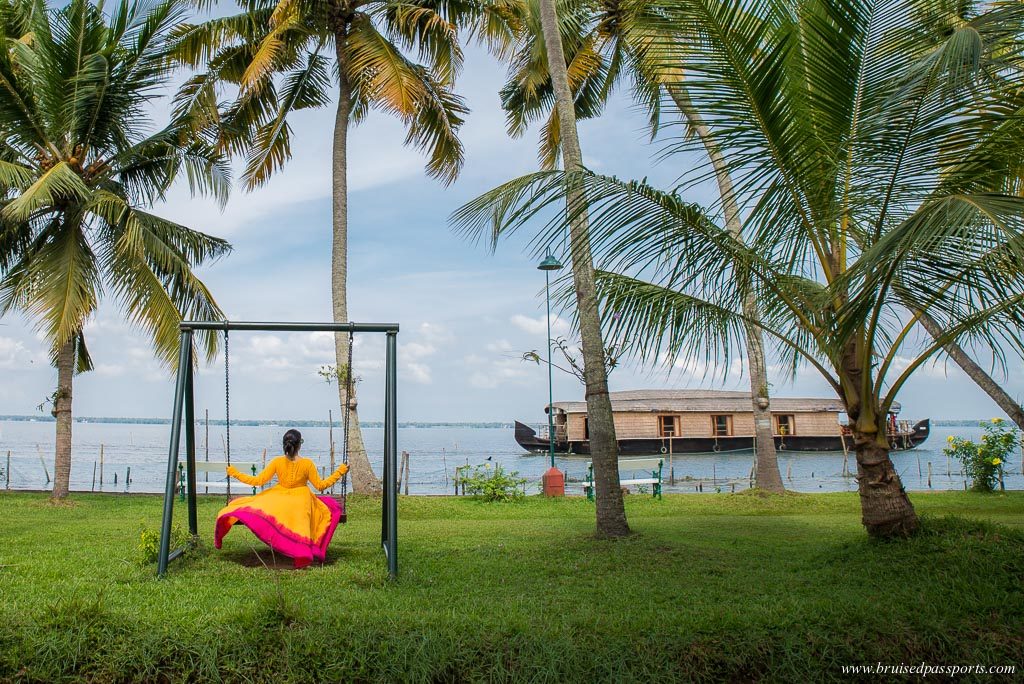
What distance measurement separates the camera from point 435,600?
219 inches

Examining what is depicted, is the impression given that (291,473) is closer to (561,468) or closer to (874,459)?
(874,459)

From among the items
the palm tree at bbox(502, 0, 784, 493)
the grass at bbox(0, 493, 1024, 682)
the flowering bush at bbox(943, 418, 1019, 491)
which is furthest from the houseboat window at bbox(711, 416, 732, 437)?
the grass at bbox(0, 493, 1024, 682)

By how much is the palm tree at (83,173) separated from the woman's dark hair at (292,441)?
A: 6059 mm

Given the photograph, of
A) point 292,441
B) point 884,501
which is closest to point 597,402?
point 884,501

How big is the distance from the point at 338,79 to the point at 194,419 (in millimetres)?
9067

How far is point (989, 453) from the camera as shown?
15.3 meters

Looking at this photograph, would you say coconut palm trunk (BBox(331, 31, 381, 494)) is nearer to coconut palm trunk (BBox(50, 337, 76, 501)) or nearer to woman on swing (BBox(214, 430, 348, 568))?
coconut palm trunk (BBox(50, 337, 76, 501))

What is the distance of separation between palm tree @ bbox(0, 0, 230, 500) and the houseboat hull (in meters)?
22.1

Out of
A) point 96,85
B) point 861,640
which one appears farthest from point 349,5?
point 861,640

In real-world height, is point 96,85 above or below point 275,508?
above

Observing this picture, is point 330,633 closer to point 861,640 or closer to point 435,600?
point 435,600

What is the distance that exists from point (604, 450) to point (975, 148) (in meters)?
4.46

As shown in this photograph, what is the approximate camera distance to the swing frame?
6.40 metres

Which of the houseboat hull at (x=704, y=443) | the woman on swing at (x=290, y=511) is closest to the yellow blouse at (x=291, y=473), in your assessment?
the woman on swing at (x=290, y=511)
